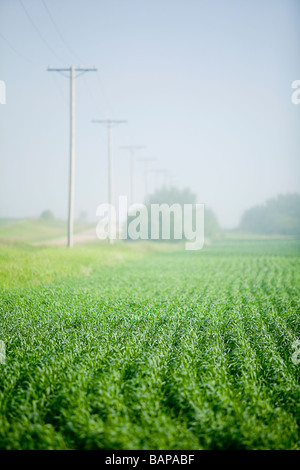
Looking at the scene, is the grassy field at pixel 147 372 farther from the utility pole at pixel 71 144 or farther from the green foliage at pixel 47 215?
the green foliage at pixel 47 215

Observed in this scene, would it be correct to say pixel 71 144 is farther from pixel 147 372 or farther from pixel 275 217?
pixel 275 217

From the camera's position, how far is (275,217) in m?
120

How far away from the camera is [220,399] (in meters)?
5.79

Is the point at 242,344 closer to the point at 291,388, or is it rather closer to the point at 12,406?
the point at 291,388

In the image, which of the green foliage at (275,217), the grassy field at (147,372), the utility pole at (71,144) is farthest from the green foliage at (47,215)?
the green foliage at (275,217)

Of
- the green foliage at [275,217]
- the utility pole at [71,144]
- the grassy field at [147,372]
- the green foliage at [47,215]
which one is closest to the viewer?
the grassy field at [147,372]

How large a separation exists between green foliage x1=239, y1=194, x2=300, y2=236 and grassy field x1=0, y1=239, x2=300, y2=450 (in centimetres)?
10364

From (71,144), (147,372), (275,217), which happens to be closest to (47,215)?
(71,144)

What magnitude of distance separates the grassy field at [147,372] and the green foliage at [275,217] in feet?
340

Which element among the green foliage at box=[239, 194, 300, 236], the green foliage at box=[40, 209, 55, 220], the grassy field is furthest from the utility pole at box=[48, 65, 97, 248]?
the green foliage at box=[239, 194, 300, 236]

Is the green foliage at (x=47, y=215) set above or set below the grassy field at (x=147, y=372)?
above

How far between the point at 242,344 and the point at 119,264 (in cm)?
A: 1893

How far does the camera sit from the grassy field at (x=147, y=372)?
5.10 m

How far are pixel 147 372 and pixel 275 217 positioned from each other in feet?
395
